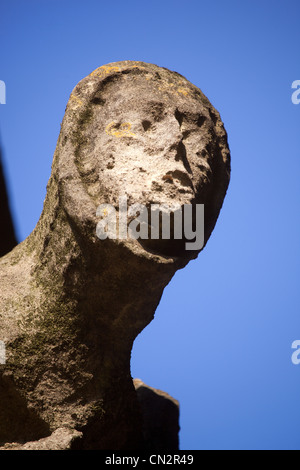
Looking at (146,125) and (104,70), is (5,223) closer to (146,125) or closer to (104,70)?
(104,70)

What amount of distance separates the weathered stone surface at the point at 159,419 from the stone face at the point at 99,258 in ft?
2.14

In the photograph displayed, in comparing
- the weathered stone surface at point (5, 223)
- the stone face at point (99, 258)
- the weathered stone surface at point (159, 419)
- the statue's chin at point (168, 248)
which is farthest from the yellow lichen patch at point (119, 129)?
the weathered stone surface at point (159, 419)

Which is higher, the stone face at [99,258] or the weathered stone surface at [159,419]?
the stone face at [99,258]

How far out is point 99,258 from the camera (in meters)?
1.43

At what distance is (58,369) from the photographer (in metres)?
1.49

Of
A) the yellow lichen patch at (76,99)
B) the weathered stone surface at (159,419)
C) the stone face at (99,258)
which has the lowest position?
the weathered stone surface at (159,419)

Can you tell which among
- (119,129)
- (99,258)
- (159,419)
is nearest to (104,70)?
(119,129)

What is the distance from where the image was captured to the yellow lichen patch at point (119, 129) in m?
1.45

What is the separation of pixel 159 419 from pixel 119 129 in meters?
1.40

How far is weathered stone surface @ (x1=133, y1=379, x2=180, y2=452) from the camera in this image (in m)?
2.24

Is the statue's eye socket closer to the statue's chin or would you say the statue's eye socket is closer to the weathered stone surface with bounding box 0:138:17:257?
the statue's chin

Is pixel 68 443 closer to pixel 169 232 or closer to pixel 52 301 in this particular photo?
pixel 52 301

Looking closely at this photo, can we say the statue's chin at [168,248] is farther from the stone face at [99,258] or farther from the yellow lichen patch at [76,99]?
the yellow lichen patch at [76,99]
